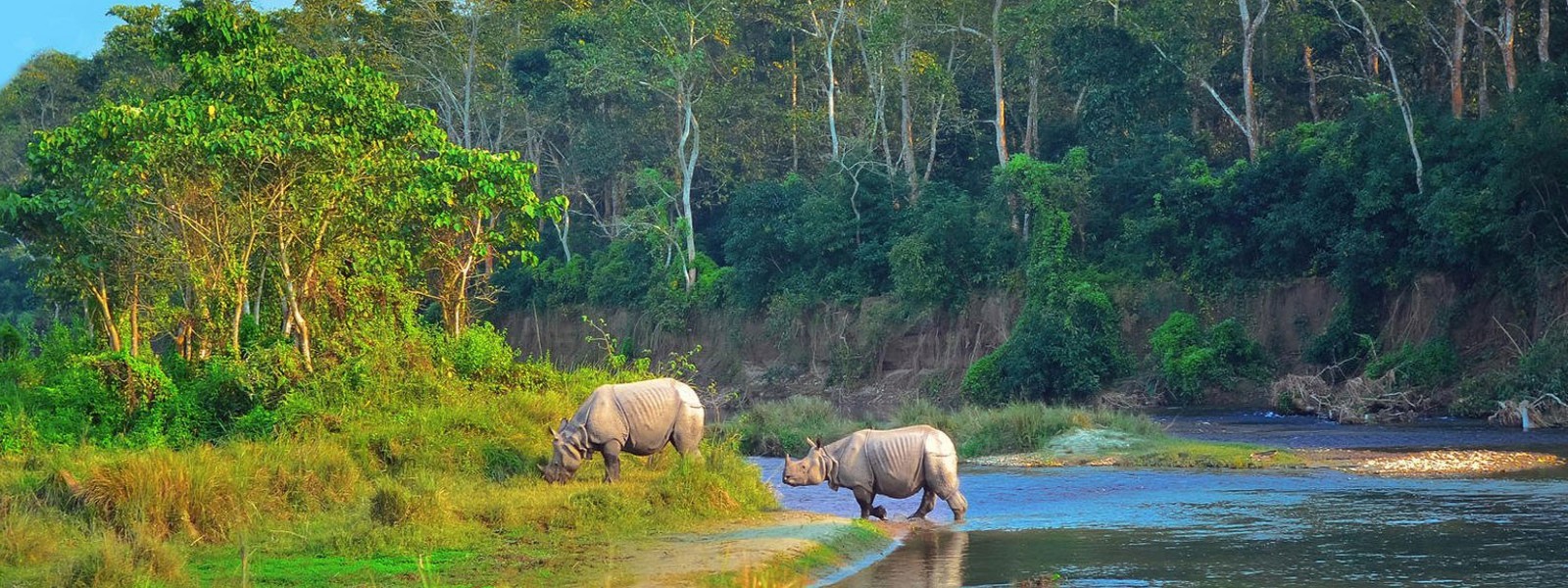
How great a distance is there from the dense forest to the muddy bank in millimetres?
7984

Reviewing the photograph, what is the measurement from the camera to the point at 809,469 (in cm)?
1909

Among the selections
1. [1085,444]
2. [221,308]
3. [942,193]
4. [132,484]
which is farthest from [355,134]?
[942,193]

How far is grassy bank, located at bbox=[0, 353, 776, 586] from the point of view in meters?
13.3

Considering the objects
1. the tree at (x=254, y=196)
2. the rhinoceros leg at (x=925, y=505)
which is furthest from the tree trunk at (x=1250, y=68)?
the rhinoceros leg at (x=925, y=505)

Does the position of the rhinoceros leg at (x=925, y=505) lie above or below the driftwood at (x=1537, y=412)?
below

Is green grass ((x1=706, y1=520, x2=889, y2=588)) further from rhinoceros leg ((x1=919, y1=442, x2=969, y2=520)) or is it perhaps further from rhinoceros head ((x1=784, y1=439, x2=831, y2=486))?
rhinoceros head ((x1=784, y1=439, x2=831, y2=486))

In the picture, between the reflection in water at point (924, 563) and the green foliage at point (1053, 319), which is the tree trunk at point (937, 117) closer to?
the green foliage at point (1053, 319)

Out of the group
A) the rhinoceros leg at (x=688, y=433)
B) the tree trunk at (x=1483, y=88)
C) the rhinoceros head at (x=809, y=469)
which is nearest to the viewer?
the rhinoceros head at (x=809, y=469)

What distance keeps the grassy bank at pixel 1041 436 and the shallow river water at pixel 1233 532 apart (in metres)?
1.75

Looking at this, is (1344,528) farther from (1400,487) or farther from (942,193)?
(942,193)

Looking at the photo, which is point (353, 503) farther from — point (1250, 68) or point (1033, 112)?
point (1033, 112)

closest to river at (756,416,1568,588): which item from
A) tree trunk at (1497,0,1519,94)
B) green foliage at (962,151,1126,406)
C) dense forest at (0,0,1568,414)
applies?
dense forest at (0,0,1568,414)

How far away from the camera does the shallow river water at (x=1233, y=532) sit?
47.1 feet

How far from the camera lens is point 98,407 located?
2091 centimetres
